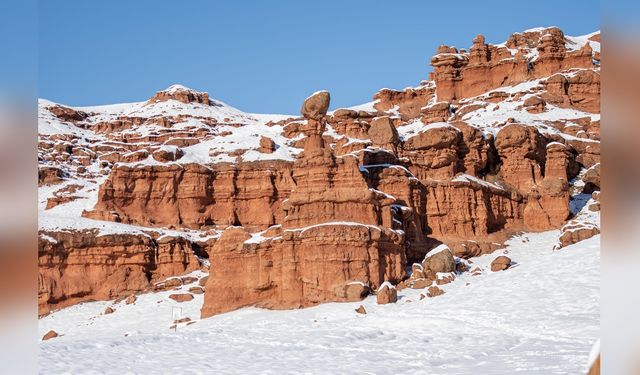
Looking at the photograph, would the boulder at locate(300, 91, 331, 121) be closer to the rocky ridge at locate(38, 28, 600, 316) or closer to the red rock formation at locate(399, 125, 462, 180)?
the rocky ridge at locate(38, 28, 600, 316)

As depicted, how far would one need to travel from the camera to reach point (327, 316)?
2675cm

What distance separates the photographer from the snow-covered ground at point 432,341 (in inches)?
504

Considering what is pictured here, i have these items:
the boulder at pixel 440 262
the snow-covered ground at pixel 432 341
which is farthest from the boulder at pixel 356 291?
the snow-covered ground at pixel 432 341

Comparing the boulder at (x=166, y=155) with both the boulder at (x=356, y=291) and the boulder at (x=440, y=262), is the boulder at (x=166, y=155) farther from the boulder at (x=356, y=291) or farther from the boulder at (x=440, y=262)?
the boulder at (x=356, y=291)

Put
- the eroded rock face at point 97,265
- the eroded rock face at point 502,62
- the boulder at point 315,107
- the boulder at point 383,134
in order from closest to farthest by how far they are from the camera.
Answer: the boulder at point 315,107 < the eroded rock face at point 97,265 < the boulder at point 383,134 < the eroded rock face at point 502,62

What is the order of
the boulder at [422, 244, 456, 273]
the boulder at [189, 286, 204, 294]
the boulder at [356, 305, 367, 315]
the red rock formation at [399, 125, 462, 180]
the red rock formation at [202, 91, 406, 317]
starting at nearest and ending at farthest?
the boulder at [356, 305, 367, 315], the red rock formation at [202, 91, 406, 317], the boulder at [422, 244, 456, 273], the boulder at [189, 286, 204, 294], the red rock formation at [399, 125, 462, 180]

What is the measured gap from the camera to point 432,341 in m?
15.4

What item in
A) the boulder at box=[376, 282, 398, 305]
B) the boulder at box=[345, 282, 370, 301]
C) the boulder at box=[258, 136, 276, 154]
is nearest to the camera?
the boulder at box=[376, 282, 398, 305]

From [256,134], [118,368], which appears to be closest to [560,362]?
[118,368]

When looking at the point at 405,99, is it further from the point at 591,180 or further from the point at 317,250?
the point at 317,250

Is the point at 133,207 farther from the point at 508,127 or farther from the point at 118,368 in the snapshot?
the point at 118,368

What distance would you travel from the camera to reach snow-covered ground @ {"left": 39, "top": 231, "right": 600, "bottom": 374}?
1281 centimetres

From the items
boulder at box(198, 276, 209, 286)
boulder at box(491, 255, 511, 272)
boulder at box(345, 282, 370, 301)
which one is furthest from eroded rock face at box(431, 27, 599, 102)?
boulder at box(345, 282, 370, 301)

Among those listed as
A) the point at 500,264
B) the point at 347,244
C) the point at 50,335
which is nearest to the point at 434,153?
the point at 500,264
